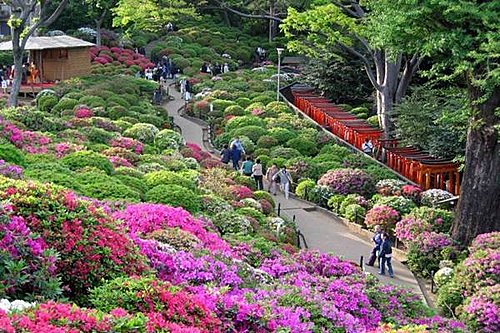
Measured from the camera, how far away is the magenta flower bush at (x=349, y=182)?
74.4 ft

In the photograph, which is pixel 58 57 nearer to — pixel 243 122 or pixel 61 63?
pixel 61 63

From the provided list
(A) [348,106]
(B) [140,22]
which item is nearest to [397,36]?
(A) [348,106]

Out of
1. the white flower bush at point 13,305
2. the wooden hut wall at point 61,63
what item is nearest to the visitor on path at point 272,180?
the wooden hut wall at point 61,63

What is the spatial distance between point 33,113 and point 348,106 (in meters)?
17.2

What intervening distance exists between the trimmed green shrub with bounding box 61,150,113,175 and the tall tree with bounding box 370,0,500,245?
21.5 ft

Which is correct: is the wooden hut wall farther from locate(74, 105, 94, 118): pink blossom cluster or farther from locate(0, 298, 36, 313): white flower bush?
locate(0, 298, 36, 313): white flower bush

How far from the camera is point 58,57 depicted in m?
36.0

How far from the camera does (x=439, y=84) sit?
32.8 metres

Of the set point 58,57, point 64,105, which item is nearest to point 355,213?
point 64,105

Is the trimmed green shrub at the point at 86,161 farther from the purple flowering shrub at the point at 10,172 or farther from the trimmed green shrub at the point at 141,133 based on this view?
the trimmed green shrub at the point at 141,133

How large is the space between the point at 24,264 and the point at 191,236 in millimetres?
4345

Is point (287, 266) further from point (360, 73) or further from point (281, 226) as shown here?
point (360, 73)

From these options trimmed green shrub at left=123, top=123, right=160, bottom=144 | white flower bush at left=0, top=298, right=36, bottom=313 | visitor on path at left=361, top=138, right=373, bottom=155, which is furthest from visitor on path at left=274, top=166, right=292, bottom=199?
white flower bush at left=0, top=298, right=36, bottom=313

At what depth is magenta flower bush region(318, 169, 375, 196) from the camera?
2267cm
